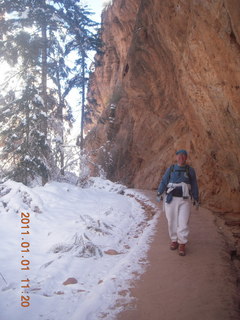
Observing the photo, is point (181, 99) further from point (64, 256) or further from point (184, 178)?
point (64, 256)

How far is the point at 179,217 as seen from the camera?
16.6 ft

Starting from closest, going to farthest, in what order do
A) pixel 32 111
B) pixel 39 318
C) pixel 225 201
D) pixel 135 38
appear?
pixel 39 318 → pixel 225 201 → pixel 32 111 → pixel 135 38

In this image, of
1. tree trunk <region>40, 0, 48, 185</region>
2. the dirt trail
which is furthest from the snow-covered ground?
tree trunk <region>40, 0, 48, 185</region>

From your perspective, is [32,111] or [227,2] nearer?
[227,2]

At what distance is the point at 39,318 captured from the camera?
9.62ft

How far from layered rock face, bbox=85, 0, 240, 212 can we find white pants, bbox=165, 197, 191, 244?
3200 millimetres

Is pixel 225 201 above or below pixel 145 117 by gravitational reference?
below

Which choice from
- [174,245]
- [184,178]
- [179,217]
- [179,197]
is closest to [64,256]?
[174,245]

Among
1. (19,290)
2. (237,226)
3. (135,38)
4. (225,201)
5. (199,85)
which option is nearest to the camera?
(19,290)

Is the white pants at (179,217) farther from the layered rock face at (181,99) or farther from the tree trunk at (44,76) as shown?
the tree trunk at (44,76)

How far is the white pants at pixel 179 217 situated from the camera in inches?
193

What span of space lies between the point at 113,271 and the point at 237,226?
476cm

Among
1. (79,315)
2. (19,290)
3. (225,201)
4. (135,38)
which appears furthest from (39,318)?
(135,38)

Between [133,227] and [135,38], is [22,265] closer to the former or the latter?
[133,227]
